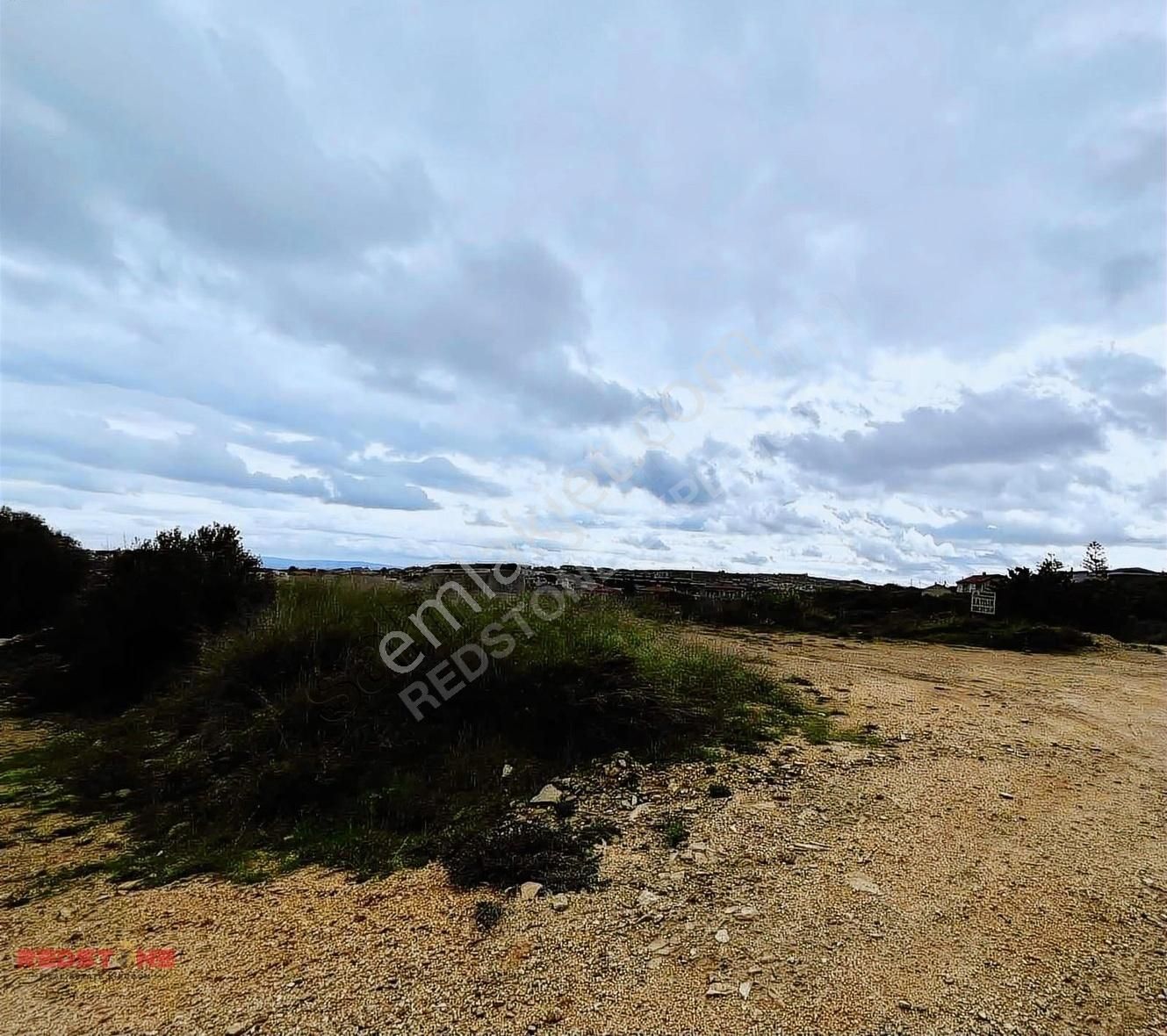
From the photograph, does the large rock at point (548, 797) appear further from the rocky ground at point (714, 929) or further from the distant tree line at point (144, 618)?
the distant tree line at point (144, 618)

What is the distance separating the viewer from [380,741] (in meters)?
5.28

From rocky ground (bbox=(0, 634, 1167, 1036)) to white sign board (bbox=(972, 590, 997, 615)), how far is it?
14.3 m

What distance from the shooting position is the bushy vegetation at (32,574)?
1571 cm

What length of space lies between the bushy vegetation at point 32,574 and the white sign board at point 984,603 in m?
24.2

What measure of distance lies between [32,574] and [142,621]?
10.4 meters

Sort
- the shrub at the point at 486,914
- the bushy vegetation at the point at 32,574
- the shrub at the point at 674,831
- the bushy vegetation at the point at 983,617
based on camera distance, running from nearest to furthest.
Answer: the shrub at the point at 486,914
the shrub at the point at 674,831
the bushy vegetation at the point at 983,617
the bushy vegetation at the point at 32,574

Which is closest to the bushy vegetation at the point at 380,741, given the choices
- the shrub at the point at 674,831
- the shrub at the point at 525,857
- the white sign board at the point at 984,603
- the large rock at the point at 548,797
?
the shrub at the point at 525,857

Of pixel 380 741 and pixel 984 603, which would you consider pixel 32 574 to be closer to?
pixel 380 741

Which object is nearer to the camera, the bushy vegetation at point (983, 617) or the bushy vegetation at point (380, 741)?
the bushy vegetation at point (380, 741)

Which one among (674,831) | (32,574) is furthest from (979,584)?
(32,574)

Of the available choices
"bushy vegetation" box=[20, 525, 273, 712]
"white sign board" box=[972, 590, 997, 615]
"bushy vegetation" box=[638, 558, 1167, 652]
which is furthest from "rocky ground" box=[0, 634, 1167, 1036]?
"white sign board" box=[972, 590, 997, 615]

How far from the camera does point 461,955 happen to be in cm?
274

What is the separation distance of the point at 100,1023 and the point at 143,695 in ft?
24.9

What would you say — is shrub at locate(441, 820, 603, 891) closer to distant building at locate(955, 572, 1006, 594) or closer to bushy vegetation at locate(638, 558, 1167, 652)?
bushy vegetation at locate(638, 558, 1167, 652)
